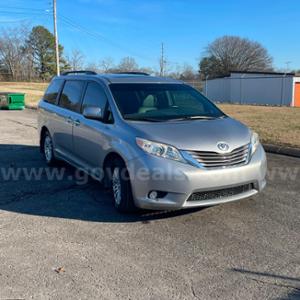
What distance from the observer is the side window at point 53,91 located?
24.5 ft

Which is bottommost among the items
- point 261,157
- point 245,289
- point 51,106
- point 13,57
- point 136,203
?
point 245,289

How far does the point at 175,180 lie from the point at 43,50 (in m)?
81.6

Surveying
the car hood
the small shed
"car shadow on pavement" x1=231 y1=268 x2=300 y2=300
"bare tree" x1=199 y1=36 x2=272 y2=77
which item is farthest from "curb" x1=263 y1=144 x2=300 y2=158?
"bare tree" x1=199 y1=36 x2=272 y2=77

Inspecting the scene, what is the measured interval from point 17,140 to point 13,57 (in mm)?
76813

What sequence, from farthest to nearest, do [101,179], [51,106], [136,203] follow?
1. [51,106]
2. [101,179]
3. [136,203]

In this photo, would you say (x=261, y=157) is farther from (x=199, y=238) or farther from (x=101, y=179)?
(x=101, y=179)

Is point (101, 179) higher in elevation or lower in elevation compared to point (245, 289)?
higher

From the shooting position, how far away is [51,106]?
754cm

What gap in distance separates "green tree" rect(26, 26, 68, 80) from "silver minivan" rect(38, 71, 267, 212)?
76952mm

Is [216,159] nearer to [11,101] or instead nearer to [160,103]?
[160,103]

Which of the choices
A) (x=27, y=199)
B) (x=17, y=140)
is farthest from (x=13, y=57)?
(x=27, y=199)

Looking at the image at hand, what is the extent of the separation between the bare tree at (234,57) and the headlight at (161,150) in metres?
76.7

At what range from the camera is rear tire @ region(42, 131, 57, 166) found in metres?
7.58

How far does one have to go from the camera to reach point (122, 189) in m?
4.86
